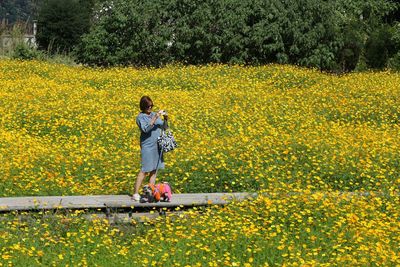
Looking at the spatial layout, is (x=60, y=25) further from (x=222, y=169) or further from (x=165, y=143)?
(x=165, y=143)

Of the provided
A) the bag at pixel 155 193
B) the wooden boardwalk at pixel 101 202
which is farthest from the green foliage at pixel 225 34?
the bag at pixel 155 193

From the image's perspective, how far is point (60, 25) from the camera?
157ft

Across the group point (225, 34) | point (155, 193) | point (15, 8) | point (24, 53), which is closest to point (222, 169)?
point (155, 193)

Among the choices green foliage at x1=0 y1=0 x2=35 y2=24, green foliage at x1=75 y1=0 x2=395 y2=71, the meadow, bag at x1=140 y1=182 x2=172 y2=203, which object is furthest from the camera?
green foliage at x1=0 y1=0 x2=35 y2=24

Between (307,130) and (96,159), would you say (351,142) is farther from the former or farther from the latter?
(96,159)

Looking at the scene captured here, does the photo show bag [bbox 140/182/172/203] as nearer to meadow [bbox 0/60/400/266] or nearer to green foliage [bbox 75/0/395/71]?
meadow [bbox 0/60/400/266]

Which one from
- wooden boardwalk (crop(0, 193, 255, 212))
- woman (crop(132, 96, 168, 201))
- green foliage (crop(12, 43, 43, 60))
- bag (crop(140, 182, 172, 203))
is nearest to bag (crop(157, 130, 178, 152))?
woman (crop(132, 96, 168, 201))

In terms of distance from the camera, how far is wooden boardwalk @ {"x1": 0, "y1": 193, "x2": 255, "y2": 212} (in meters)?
Result: 9.89

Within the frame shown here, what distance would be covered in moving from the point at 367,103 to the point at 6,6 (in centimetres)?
11432

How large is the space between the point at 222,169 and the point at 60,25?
37611mm

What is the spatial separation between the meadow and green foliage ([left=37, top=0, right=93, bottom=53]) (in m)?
25.0

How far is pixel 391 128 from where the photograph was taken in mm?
17562

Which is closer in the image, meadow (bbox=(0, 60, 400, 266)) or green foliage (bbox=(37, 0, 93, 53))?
meadow (bbox=(0, 60, 400, 266))

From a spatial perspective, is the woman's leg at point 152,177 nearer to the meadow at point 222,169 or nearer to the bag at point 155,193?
the bag at point 155,193
